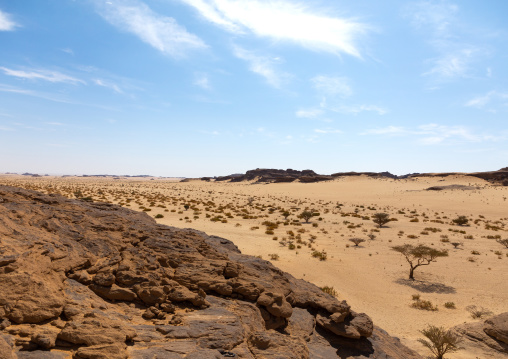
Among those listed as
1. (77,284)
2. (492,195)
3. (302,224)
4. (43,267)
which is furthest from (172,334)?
(492,195)

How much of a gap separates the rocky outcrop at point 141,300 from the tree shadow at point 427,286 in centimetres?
690

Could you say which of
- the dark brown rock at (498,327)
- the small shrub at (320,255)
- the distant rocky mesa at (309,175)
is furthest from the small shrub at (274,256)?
the distant rocky mesa at (309,175)

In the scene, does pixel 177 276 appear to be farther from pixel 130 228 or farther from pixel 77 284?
pixel 130 228

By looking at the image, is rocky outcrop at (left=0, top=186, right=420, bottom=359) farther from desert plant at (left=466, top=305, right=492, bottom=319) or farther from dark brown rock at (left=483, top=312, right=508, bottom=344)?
desert plant at (left=466, top=305, right=492, bottom=319)

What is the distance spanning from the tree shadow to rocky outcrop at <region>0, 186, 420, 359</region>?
6.90m

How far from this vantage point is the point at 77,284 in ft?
16.2

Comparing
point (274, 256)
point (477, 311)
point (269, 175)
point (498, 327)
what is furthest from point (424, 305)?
point (269, 175)

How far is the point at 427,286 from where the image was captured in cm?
1378

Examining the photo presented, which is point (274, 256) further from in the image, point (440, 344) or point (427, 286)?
point (440, 344)

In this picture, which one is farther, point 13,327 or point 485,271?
point 485,271

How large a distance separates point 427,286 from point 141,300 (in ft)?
45.1

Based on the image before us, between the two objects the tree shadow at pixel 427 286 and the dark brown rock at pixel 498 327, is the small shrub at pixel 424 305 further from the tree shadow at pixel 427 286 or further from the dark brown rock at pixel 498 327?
the dark brown rock at pixel 498 327

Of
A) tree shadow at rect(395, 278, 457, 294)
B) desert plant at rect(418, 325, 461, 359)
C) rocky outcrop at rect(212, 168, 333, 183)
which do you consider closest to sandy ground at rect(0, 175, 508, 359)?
tree shadow at rect(395, 278, 457, 294)

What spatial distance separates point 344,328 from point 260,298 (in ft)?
7.13
